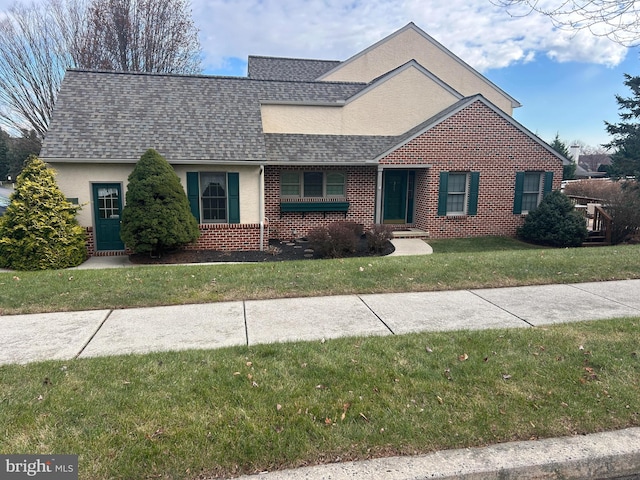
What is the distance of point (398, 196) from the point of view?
1611 centimetres

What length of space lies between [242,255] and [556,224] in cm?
1038

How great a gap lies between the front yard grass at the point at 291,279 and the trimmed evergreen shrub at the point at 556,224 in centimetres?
480

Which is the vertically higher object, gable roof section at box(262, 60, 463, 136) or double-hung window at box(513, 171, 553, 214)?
gable roof section at box(262, 60, 463, 136)

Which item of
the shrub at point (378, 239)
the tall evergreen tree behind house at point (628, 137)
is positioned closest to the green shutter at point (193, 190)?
the shrub at point (378, 239)

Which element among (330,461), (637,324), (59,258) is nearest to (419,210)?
(637,324)

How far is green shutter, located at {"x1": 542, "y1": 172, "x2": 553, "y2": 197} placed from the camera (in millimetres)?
15227

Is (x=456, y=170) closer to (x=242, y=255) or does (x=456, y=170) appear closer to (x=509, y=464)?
(x=242, y=255)

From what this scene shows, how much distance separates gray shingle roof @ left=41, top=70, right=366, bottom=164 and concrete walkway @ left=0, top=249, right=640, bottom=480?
23.0 ft

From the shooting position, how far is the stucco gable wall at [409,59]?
1950cm

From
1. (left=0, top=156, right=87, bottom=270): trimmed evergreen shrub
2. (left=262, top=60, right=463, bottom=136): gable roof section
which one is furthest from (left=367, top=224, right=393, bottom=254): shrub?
(left=0, top=156, right=87, bottom=270): trimmed evergreen shrub

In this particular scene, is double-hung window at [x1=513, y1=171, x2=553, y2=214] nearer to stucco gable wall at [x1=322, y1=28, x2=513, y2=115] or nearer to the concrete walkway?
stucco gable wall at [x1=322, y1=28, x2=513, y2=115]

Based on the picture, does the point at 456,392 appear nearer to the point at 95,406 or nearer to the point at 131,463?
the point at 131,463

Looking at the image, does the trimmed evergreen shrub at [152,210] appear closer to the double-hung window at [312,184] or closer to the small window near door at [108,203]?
the small window near door at [108,203]

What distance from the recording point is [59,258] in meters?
10.2
